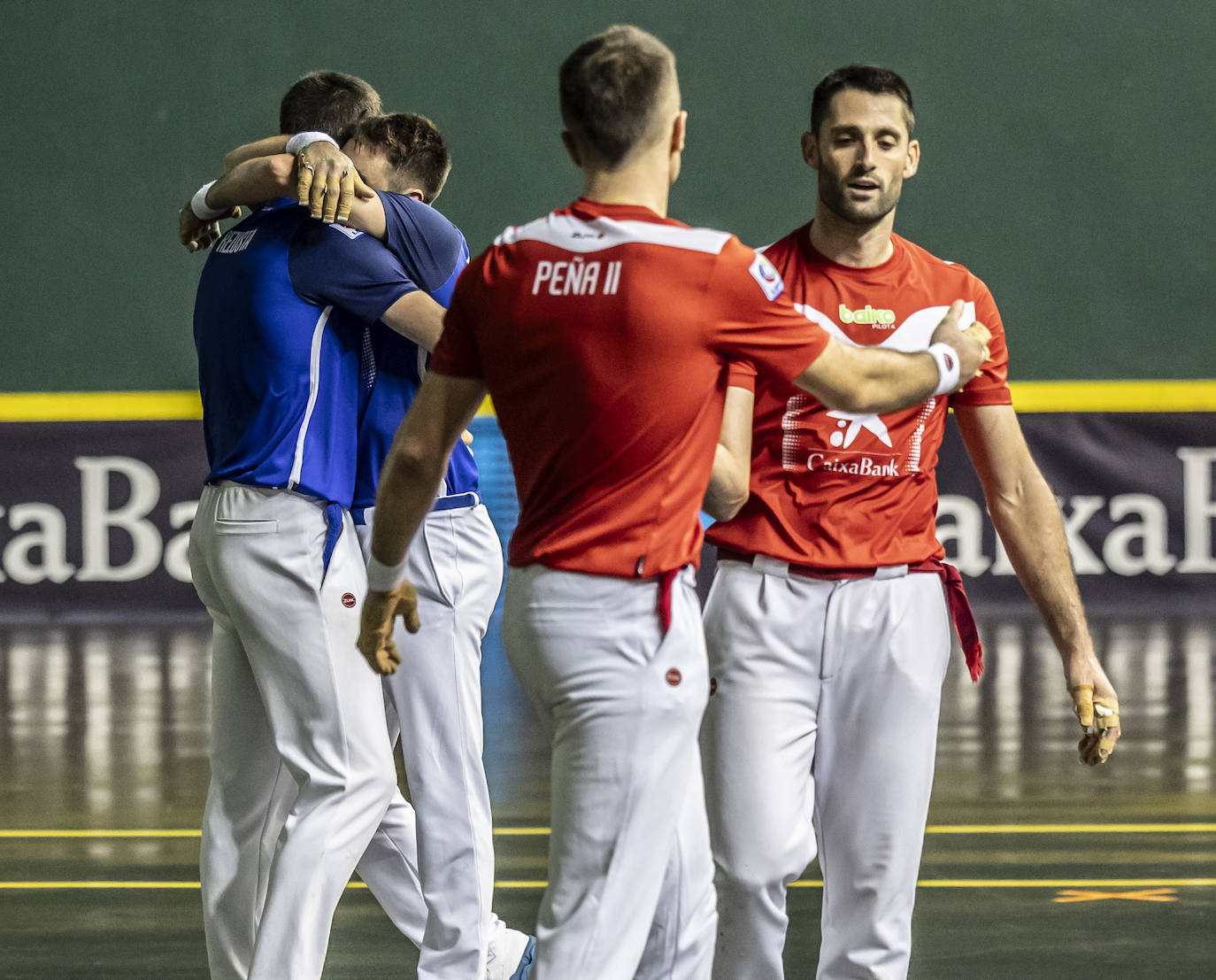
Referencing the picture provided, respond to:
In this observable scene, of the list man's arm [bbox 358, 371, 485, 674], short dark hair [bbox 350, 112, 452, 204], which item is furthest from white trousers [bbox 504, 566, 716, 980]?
short dark hair [bbox 350, 112, 452, 204]

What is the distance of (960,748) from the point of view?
6508 millimetres

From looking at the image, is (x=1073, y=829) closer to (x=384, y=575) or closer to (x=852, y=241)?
(x=852, y=241)

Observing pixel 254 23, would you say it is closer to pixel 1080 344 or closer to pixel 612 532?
pixel 1080 344

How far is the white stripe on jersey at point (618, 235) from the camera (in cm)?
234

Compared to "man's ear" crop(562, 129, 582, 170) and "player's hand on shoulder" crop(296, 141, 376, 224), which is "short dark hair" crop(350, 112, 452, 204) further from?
"man's ear" crop(562, 129, 582, 170)

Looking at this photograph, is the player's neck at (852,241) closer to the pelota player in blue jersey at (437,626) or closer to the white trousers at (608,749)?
the pelota player in blue jersey at (437,626)

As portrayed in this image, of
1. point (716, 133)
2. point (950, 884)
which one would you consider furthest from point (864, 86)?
point (716, 133)

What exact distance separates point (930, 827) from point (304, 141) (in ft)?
10.4

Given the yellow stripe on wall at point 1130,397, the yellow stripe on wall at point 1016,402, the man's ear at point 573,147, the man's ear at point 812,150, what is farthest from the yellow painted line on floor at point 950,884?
the yellow stripe on wall at point 1130,397

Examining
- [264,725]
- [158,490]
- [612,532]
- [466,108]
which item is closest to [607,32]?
[612,532]

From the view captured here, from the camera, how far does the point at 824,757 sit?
3049mm

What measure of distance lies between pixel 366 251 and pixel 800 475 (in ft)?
2.97

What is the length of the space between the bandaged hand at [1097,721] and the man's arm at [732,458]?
0.74m

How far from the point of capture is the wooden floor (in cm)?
418
